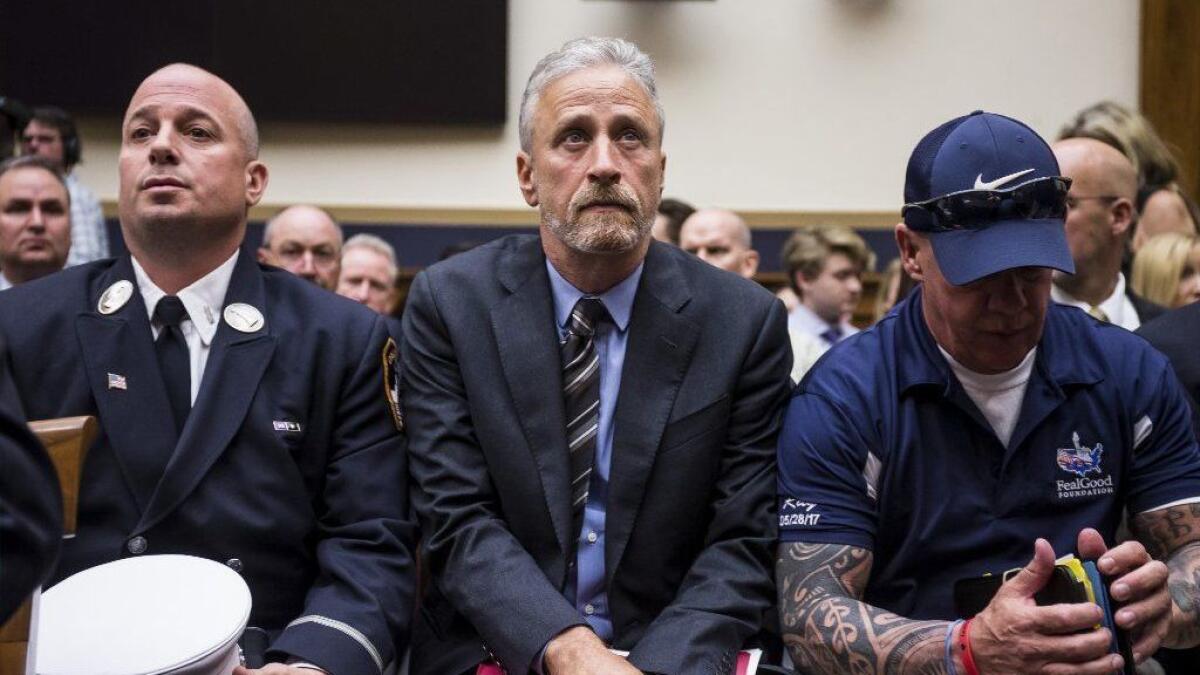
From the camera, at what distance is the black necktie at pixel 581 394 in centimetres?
255

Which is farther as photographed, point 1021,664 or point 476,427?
point 476,427

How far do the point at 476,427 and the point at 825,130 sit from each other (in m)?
4.92

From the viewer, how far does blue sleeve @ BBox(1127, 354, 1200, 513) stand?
2438 millimetres

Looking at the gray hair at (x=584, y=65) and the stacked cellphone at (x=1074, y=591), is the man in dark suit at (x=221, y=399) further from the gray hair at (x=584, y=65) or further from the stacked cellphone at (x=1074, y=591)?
the stacked cellphone at (x=1074, y=591)

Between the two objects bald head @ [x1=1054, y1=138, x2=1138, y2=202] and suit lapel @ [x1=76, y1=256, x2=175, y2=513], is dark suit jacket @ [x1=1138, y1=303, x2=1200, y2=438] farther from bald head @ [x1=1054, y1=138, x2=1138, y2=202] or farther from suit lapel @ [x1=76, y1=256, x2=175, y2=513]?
suit lapel @ [x1=76, y1=256, x2=175, y2=513]

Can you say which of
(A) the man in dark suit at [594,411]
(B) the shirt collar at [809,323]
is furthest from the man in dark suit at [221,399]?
(B) the shirt collar at [809,323]

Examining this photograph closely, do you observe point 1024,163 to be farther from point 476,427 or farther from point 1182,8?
point 1182,8

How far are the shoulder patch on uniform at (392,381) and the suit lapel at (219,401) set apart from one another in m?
0.22

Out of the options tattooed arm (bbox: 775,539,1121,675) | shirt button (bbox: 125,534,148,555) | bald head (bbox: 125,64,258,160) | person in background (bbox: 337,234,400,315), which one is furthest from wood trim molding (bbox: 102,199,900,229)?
tattooed arm (bbox: 775,539,1121,675)

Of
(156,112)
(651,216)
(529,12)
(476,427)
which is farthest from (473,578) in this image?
(529,12)

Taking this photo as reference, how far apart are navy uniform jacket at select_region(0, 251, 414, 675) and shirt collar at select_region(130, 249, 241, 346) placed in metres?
0.02

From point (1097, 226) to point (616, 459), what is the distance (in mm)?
1603

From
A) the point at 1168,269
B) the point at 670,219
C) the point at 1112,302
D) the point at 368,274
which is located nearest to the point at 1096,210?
the point at 1112,302

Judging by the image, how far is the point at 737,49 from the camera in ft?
23.3
